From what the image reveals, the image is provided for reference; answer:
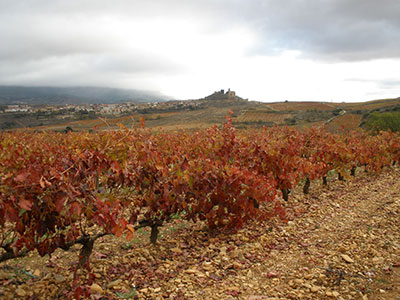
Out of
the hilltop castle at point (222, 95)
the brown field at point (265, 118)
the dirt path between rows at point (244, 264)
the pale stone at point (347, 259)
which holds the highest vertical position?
the hilltop castle at point (222, 95)

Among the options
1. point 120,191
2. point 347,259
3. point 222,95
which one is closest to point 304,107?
point 222,95

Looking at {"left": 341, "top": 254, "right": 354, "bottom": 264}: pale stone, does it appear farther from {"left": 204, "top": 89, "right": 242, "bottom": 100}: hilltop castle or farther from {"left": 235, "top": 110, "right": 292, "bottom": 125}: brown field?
{"left": 204, "top": 89, "right": 242, "bottom": 100}: hilltop castle

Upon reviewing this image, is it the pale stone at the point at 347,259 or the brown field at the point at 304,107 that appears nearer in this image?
the pale stone at the point at 347,259

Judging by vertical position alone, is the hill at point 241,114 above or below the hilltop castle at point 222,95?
below

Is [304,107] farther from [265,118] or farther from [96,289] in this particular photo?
[96,289]

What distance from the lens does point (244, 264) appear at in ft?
11.0

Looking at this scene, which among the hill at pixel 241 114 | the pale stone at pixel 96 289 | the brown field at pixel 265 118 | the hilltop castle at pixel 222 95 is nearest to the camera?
the pale stone at pixel 96 289

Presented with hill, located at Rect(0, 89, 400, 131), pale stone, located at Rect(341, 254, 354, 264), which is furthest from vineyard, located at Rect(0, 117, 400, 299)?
hill, located at Rect(0, 89, 400, 131)

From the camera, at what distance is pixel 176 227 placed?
15.3ft

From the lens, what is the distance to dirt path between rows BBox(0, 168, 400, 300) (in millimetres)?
2742

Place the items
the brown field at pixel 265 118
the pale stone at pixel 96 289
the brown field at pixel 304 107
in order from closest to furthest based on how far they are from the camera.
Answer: the pale stone at pixel 96 289 → the brown field at pixel 265 118 → the brown field at pixel 304 107

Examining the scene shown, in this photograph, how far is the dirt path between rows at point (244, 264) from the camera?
274 centimetres

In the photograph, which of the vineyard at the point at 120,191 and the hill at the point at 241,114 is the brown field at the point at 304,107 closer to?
the hill at the point at 241,114

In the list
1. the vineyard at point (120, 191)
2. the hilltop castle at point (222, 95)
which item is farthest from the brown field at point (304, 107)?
the vineyard at point (120, 191)
